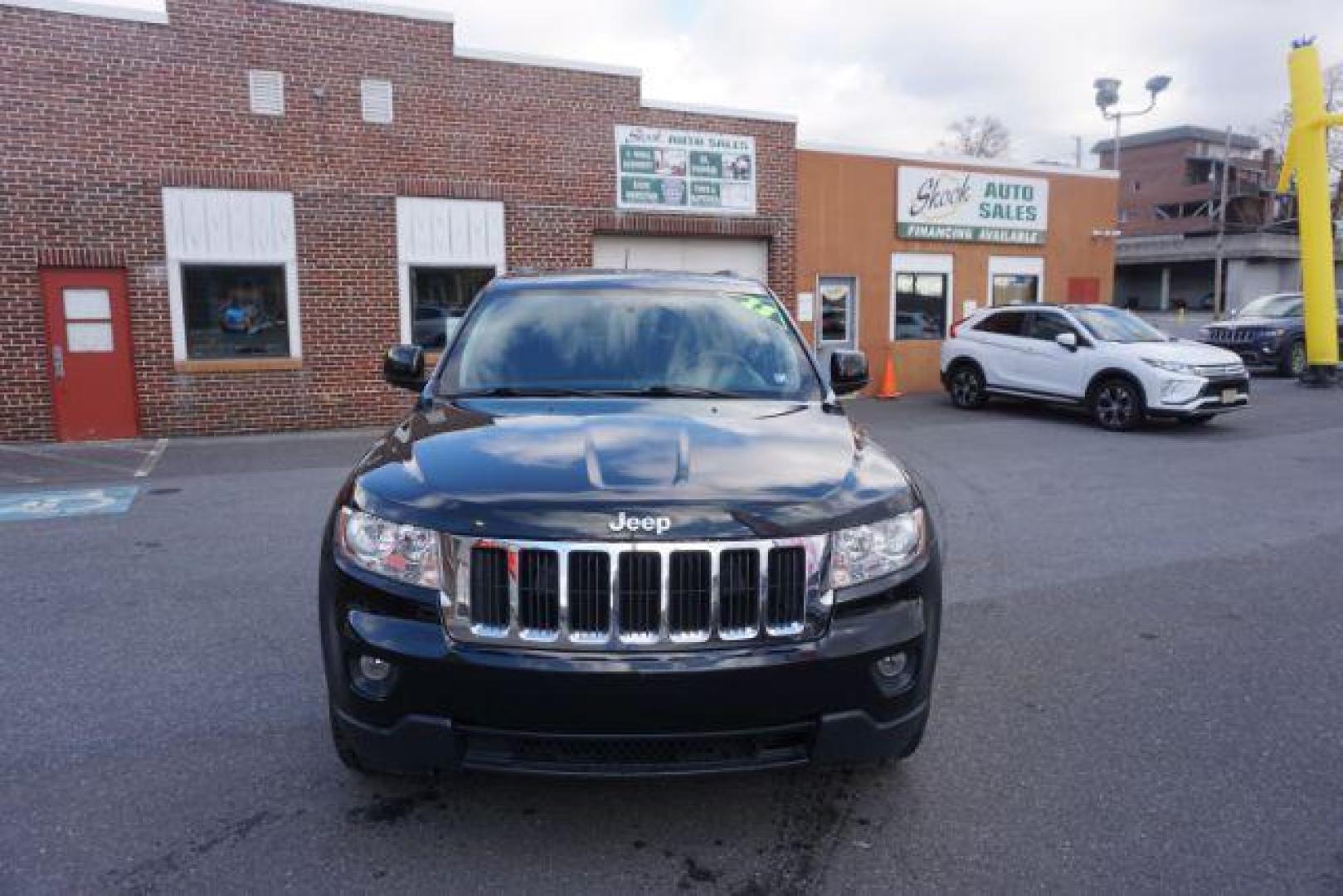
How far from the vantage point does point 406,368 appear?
451cm

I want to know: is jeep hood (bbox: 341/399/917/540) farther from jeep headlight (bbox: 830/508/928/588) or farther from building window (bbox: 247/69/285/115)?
building window (bbox: 247/69/285/115)

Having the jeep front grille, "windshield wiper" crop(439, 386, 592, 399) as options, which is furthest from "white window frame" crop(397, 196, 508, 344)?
the jeep front grille

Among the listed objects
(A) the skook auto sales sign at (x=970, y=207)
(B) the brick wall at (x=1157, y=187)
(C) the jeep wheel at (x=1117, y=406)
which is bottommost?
(C) the jeep wheel at (x=1117, y=406)

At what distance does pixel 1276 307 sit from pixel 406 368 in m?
23.1

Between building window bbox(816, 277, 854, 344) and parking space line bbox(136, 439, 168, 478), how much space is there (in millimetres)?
10702

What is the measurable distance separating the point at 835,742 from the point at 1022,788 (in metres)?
0.97

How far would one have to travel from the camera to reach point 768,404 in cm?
371

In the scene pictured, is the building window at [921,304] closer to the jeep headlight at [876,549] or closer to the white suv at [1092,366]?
the white suv at [1092,366]

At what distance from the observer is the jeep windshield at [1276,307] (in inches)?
840

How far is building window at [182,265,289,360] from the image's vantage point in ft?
41.1

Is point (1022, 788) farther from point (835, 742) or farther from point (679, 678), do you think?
point (679, 678)

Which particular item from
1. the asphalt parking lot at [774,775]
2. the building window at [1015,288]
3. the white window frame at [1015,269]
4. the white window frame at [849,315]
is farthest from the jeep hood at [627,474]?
the building window at [1015,288]

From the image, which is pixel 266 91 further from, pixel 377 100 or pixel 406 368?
pixel 406 368

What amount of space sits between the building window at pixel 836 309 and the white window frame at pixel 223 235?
8.89 m
